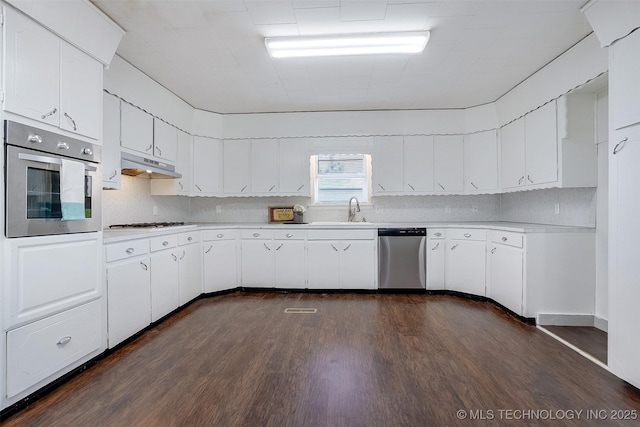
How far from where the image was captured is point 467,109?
4559mm

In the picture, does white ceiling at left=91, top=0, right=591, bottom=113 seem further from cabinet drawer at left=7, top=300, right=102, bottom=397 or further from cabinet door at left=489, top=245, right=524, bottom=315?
cabinet drawer at left=7, top=300, right=102, bottom=397

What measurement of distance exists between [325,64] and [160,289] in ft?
9.16

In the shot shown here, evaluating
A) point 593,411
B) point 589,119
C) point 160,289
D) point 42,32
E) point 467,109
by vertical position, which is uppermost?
point 467,109

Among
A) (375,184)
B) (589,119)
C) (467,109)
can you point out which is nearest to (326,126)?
(375,184)

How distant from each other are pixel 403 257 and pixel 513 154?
1.84 m

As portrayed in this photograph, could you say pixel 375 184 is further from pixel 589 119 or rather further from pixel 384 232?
pixel 589 119

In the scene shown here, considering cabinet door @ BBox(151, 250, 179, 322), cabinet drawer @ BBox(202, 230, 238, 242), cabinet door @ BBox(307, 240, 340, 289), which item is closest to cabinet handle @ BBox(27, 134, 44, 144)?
cabinet door @ BBox(151, 250, 179, 322)

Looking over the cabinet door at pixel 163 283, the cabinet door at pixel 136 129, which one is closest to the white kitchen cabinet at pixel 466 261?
the cabinet door at pixel 163 283

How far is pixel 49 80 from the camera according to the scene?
200 cm

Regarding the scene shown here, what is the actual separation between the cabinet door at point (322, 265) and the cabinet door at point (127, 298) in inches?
78.8

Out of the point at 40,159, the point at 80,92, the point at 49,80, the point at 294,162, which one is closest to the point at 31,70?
the point at 49,80

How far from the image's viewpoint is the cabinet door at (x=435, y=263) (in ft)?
14.1

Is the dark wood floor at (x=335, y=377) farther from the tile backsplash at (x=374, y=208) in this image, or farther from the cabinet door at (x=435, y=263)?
the tile backsplash at (x=374, y=208)

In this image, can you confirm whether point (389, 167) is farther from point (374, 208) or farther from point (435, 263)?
point (435, 263)
